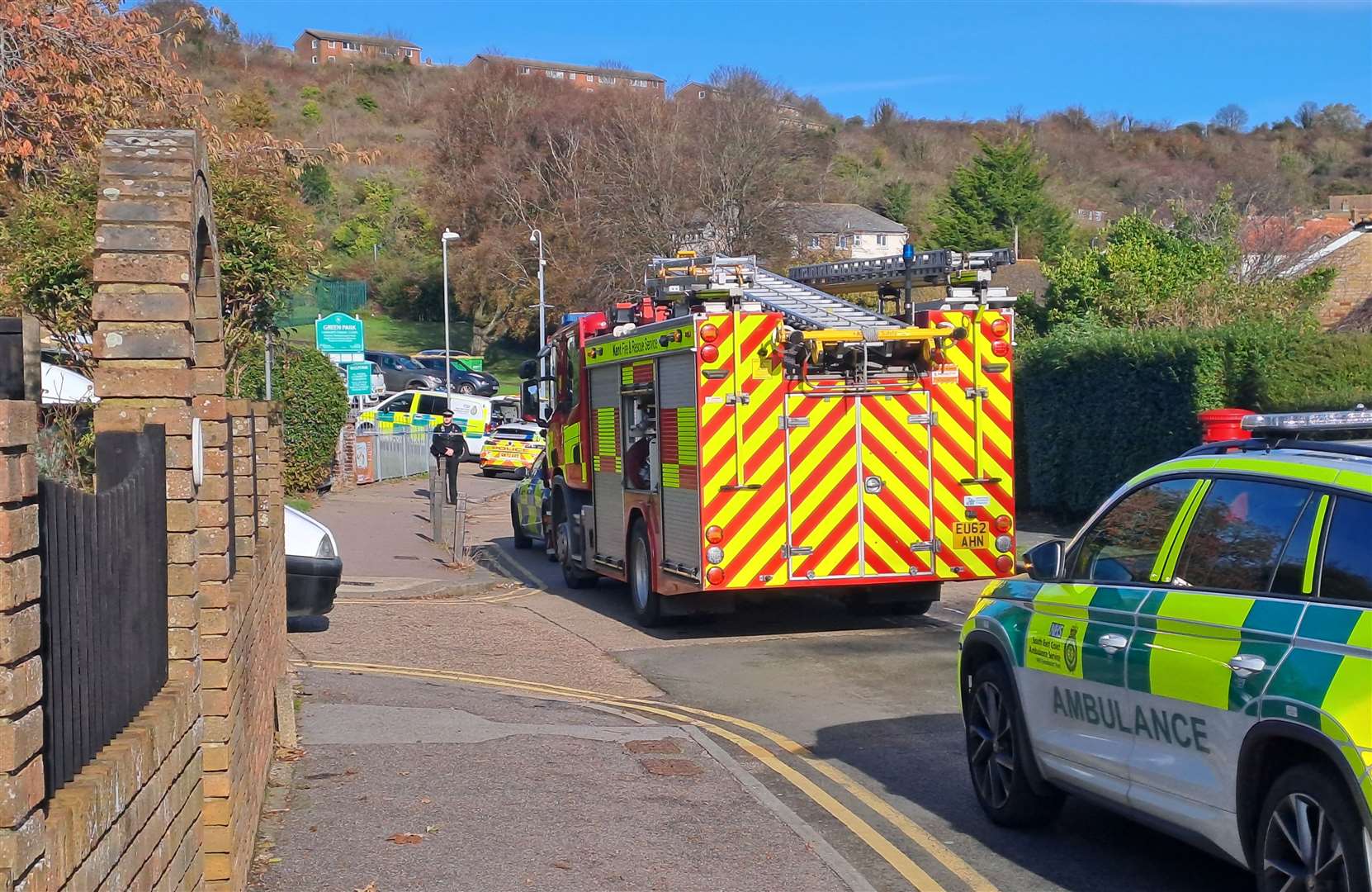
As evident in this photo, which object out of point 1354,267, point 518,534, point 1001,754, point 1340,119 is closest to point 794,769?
point 1001,754

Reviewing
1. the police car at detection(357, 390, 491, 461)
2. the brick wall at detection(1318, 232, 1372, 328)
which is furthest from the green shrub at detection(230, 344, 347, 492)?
the brick wall at detection(1318, 232, 1372, 328)

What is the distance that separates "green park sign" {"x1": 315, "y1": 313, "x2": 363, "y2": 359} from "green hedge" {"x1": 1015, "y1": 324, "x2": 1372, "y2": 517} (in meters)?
14.8

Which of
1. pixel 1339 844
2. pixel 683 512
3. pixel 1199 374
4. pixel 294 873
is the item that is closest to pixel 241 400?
pixel 294 873

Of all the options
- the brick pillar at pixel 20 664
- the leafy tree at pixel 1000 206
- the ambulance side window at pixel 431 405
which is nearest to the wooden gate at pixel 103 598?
the brick pillar at pixel 20 664

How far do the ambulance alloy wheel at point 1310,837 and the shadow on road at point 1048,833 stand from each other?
4.17 ft

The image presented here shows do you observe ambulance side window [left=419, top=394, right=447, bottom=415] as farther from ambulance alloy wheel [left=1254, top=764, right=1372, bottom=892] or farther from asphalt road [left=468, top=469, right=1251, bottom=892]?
ambulance alloy wheel [left=1254, top=764, right=1372, bottom=892]

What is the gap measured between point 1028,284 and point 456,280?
89.2ft

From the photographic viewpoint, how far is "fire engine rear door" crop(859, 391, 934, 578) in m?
12.9

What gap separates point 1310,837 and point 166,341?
13.5ft

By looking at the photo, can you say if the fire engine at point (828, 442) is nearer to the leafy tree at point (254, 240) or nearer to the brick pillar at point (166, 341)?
the leafy tree at point (254, 240)

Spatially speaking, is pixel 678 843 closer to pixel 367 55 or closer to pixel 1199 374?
A: pixel 1199 374

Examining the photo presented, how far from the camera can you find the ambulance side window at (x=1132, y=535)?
6016mm

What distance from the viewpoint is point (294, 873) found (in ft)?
20.4

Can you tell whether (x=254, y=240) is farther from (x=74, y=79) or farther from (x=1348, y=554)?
(x=1348, y=554)
